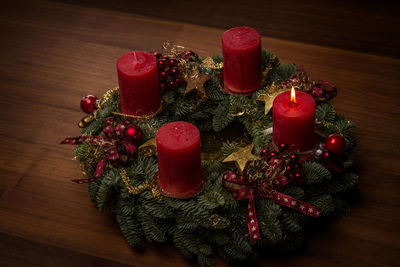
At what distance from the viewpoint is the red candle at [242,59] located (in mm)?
1558

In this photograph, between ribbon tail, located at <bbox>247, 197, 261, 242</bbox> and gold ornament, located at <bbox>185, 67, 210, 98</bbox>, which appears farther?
gold ornament, located at <bbox>185, 67, 210, 98</bbox>

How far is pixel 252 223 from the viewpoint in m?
1.35

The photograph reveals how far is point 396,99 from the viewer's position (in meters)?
1.77

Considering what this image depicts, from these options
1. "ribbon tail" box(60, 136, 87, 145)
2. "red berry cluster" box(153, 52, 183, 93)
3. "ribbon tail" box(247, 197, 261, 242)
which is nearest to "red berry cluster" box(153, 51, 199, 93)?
"red berry cluster" box(153, 52, 183, 93)

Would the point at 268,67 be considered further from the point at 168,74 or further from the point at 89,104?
the point at 89,104

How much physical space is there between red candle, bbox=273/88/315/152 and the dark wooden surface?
0.65 feet

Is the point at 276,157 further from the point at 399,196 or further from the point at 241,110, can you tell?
the point at 399,196

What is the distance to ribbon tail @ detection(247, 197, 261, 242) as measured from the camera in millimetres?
1344

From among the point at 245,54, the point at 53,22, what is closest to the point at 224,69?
the point at 245,54

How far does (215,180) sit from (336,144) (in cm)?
26

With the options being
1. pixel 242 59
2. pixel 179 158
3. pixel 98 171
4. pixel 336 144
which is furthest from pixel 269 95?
pixel 98 171

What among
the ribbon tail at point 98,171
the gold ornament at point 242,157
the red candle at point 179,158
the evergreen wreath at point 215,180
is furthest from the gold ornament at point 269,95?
the ribbon tail at point 98,171

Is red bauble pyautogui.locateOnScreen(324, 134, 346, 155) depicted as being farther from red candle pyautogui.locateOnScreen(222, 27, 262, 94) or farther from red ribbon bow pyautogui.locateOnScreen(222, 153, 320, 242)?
red candle pyautogui.locateOnScreen(222, 27, 262, 94)

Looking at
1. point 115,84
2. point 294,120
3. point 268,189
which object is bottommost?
point 115,84
